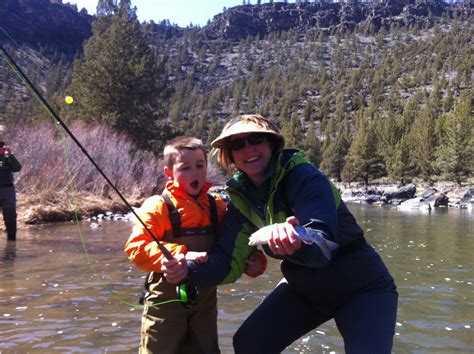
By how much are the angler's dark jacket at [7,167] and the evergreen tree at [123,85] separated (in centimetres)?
2047

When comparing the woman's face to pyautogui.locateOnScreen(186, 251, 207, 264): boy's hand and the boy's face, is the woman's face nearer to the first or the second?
the boy's face

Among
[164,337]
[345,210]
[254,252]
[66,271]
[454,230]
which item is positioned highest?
[345,210]

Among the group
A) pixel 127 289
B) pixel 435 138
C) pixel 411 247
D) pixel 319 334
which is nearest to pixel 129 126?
pixel 411 247

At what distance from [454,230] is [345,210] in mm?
15141

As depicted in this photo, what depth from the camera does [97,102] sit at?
31.6m

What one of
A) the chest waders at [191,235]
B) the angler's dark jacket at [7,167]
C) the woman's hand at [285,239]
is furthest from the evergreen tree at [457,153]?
the woman's hand at [285,239]

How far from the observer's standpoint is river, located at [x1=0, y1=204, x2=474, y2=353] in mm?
4617

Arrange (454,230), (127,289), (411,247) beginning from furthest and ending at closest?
1. (454,230)
2. (411,247)
3. (127,289)

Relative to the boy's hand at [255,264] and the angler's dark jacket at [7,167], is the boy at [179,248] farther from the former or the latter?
the angler's dark jacket at [7,167]

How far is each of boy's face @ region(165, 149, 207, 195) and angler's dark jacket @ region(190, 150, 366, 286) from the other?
30 cm

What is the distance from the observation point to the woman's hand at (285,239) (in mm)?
2438

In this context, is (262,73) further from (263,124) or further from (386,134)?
(263,124)

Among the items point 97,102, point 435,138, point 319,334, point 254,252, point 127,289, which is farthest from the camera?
point 435,138

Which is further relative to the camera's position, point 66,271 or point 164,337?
point 66,271
